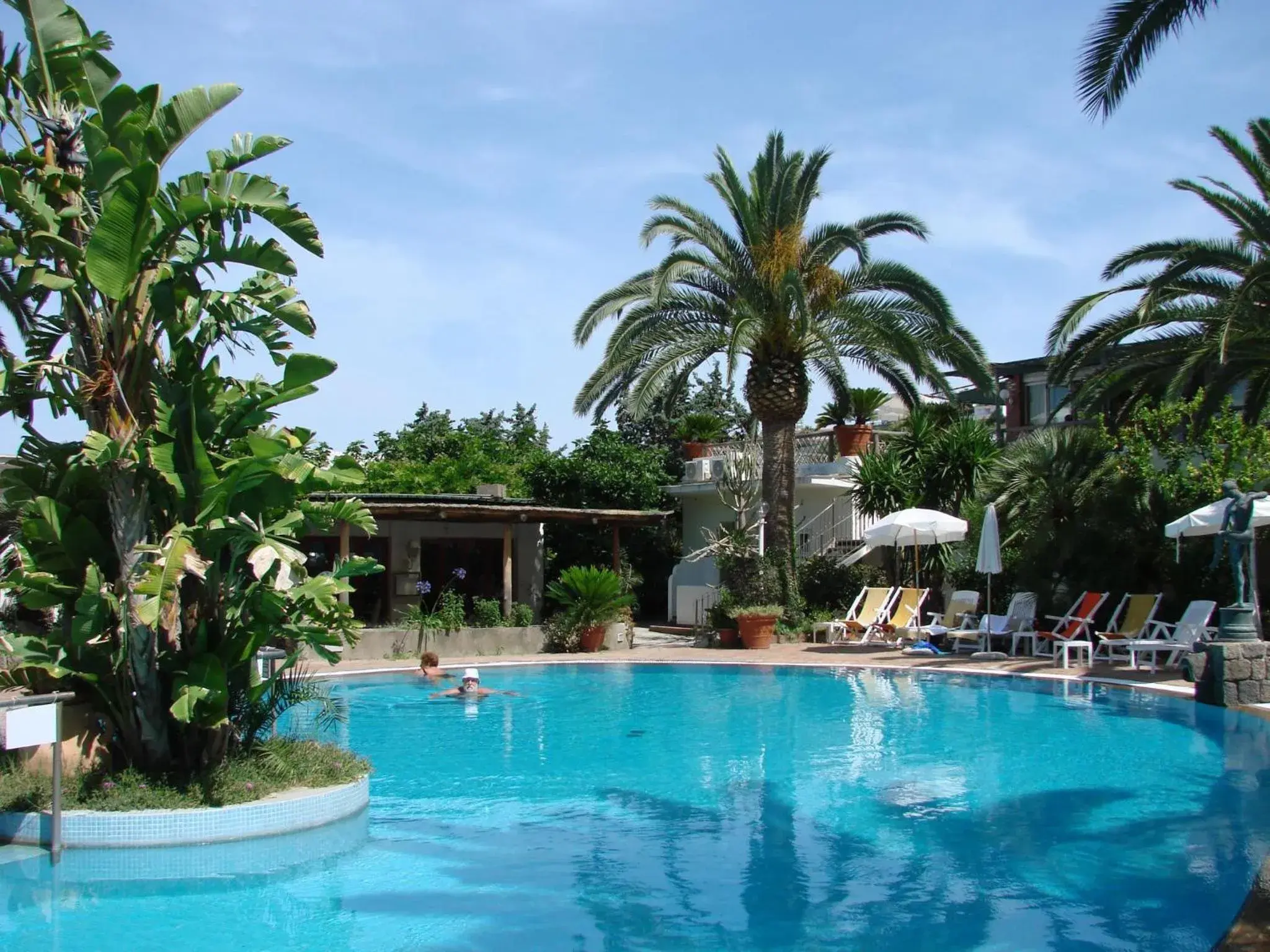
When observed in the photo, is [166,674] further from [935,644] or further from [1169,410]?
[1169,410]

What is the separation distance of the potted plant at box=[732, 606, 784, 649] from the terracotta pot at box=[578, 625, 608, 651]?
2713 millimetres

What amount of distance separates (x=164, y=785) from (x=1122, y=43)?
32.1 feet

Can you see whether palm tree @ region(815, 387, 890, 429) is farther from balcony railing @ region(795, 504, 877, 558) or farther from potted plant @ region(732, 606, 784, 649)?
potted plant @ region(732, 606, 784, 649)

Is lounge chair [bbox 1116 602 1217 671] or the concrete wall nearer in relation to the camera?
lounge chair [bbox 1116 602 1217 671]

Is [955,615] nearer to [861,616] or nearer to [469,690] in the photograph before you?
[861,616]

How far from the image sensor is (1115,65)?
30.2 ft

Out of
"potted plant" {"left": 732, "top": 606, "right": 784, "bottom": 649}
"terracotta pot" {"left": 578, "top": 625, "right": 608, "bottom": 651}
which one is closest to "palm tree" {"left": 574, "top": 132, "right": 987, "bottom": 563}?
"potted plant" {"left": 732, "top": 606, "right": 784, "bottom": 649}

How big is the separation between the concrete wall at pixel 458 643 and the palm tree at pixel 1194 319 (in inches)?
418

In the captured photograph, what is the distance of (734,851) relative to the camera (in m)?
8.92

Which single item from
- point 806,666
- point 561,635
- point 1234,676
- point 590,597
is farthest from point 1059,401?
point 1234,676

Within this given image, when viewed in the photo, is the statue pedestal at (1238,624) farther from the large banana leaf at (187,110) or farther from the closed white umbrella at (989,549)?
the large banana leaf at (187,110)

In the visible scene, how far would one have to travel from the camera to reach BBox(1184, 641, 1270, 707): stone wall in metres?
14.6

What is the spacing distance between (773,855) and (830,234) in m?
15.5

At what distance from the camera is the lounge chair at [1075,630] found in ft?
60.2
